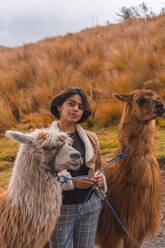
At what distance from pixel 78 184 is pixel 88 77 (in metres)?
6.50

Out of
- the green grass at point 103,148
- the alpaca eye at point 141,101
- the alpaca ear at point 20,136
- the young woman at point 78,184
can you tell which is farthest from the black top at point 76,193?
the green grass at point 103,148

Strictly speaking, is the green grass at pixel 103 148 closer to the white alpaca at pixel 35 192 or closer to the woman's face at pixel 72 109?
the woman's face at pixel 72 109

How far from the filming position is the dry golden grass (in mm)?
6223

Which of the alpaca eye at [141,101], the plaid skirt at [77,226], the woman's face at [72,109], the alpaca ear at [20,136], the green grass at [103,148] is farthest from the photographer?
the green grass at [103,148]

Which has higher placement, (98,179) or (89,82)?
(89,82)

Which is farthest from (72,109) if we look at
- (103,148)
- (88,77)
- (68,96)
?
(88,77)

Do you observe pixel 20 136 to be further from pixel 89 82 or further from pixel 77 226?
pixel 89 82

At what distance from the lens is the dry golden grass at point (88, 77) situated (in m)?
6.22

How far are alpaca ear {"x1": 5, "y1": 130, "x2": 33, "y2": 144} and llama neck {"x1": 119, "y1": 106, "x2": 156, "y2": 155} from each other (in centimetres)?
95

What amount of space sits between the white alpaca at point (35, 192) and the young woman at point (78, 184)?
0.17 meters

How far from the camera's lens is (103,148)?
4.58m

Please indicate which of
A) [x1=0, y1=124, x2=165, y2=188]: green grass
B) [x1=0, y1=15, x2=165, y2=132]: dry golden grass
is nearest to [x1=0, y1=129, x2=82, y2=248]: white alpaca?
[x1=0, y1=124, x2=165, y2=188]: green grass

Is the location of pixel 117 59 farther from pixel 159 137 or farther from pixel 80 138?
pixel 80 138

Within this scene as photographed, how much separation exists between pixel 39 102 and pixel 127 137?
5697 mm
